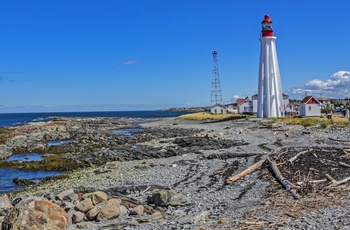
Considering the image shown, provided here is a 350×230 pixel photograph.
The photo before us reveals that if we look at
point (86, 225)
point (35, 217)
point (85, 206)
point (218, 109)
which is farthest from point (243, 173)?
point (218, 109)

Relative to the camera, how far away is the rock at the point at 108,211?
36.6 ft

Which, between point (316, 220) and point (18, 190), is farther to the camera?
point (18, 190)

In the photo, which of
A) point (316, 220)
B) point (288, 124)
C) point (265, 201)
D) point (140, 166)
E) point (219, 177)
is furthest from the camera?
point (288, 124)

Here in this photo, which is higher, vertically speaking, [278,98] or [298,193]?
[278,98]

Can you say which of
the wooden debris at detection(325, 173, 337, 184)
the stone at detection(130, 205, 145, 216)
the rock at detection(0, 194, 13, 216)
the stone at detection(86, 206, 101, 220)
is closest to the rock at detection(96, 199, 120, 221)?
the stone at detection(86, 206, 101, 220)

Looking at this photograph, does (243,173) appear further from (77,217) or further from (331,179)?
(77,217)

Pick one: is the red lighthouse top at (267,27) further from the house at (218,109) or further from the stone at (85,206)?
the stone at (85,206)

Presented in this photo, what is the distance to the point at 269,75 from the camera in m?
50.0

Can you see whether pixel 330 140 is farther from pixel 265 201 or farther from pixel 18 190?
pixel 18 190

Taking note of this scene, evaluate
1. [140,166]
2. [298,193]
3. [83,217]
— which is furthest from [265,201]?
[140,166]

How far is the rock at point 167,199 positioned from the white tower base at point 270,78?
130 ft

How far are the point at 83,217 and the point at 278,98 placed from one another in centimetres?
4285

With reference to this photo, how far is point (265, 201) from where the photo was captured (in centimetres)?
1196

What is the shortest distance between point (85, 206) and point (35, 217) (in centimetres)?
203
